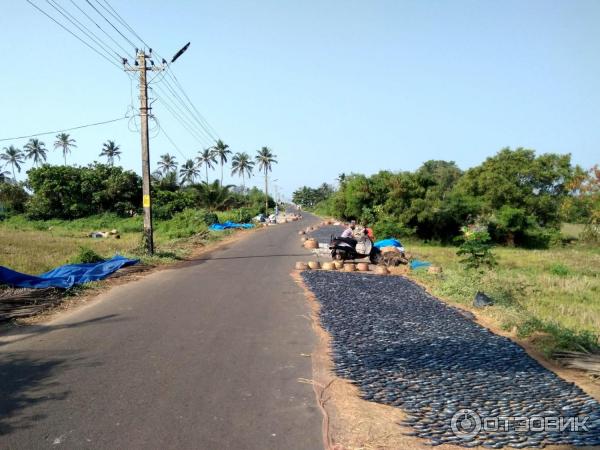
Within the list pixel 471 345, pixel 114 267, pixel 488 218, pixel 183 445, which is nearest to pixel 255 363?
pixel 183 445

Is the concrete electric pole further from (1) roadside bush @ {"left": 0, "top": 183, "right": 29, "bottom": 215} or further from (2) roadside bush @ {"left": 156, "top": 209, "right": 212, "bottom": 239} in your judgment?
(1) roadside bush @ {"left": 0, "top": 183, "right": 29, "bottom": 215}

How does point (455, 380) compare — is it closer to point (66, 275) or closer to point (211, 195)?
point (66, 275)

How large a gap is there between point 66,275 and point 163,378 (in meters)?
7.60

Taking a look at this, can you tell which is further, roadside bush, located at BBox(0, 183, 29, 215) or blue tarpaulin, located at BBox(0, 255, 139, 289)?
roadside bush, located at BBox(0, 183, 29, 215)

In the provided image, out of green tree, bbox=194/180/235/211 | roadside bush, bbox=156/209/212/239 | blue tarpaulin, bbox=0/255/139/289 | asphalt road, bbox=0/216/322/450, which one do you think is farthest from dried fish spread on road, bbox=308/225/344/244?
green tree, bbox=194/180/235/211

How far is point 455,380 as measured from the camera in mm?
5254

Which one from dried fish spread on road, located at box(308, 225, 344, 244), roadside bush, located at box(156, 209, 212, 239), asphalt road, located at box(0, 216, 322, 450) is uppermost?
roadside bush, located at box(156, 209, 212, 239)

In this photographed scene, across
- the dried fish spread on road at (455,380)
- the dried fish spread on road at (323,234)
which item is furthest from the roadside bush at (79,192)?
the dried fish spread on road at (455,380)

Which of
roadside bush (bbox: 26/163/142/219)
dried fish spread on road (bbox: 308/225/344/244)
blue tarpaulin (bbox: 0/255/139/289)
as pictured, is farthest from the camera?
roadside bush (bbox: 26/163/142/219)

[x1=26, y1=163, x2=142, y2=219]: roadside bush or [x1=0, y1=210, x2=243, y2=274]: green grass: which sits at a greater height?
[x1=26, y1=163, x2=142, y2=219]: roadside bush

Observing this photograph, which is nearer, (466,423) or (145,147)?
(466,423)

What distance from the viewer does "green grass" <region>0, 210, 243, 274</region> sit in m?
15.8

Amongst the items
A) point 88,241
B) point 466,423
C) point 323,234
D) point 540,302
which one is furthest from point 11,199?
point 466,423

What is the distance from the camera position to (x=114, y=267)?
13.0 m
